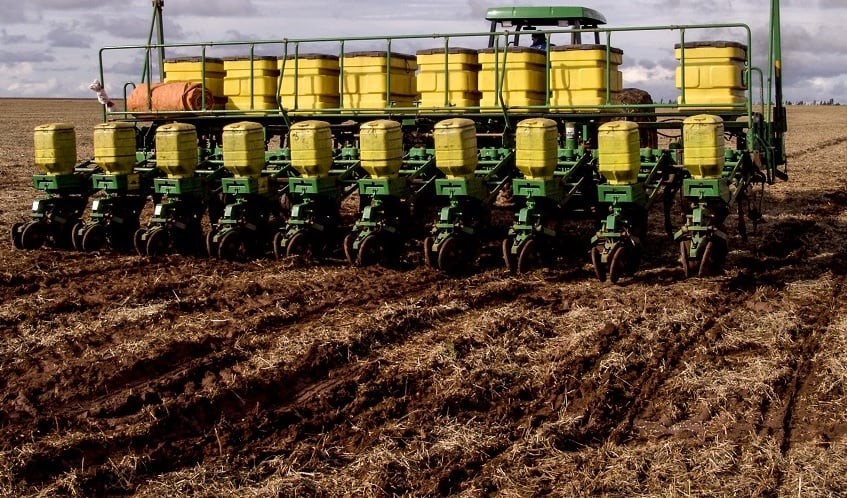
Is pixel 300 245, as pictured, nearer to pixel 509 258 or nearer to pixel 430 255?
→ pixel 430 255

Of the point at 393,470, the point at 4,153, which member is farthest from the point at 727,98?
the point at 4,153

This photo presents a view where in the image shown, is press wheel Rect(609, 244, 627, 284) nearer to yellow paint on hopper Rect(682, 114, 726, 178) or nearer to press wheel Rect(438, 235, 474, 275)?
yellow paint on hopper Rect(682, 114, 726, 178)

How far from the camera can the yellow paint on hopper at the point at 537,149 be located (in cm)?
1007

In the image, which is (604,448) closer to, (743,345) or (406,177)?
(743,345)

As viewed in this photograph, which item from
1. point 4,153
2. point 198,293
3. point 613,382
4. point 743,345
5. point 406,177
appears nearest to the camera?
point 613,382

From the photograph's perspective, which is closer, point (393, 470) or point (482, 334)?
point (393, 470)

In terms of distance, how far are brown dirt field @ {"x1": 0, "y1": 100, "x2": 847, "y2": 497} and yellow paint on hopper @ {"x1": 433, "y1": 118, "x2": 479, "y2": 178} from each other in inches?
44.4

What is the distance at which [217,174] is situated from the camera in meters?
11.9

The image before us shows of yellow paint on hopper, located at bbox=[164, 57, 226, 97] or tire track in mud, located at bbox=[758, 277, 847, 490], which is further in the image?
yellow paint on hopper, located at bbox=[164, 57, 226, 97]

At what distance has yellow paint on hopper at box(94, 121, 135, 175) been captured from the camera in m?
11.8

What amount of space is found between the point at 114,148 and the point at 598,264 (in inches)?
233

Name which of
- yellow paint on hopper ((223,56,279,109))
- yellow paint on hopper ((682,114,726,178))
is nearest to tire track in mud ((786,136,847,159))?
yellow paint on hopper ((223,56,279,109))

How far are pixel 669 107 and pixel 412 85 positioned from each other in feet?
12.4

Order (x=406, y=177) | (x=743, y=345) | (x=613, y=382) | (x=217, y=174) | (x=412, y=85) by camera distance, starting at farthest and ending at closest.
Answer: (x=412, y=85), (x=217, y=174), (x=406, y=177), (x=743, y=345), (x=613, y=382)
